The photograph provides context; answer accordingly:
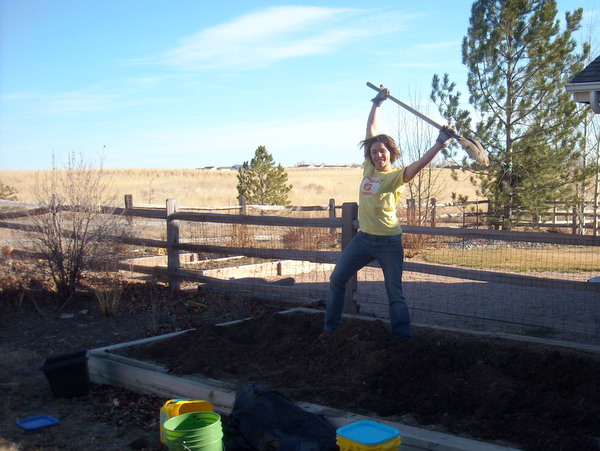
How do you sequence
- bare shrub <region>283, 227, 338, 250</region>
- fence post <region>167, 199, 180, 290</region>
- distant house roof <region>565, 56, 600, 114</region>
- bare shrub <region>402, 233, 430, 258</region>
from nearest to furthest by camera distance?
distant house roof <region>565, 56, 600, 114</region> → fence post <region>167, 199, 180, 290</region> → bare shrub <region>283, 227, 338, 250</region> → bare shrub <region>402, 233, 430, 258</region>

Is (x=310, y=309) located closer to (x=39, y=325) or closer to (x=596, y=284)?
(x=596, y=284)

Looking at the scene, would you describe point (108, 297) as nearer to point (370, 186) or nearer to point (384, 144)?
point (370, 186)

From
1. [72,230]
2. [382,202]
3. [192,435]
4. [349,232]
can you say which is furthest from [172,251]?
[192,435]

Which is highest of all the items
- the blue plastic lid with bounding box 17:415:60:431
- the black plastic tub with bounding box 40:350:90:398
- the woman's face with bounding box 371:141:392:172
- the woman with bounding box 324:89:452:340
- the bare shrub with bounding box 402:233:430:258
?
the woman's face with bounding box 371:141:392:172

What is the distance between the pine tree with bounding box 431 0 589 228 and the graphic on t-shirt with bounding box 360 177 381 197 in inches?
493

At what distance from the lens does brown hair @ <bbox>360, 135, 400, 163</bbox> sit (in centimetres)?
508

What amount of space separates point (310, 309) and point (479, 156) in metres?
2.67

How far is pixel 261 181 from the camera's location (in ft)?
69.8

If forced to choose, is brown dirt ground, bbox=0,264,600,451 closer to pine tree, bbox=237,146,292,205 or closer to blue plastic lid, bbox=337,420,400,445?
blue plastic lid, bbox=337,420,400,445

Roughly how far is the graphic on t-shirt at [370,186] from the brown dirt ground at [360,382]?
1.18 m

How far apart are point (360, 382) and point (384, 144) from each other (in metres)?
2.04

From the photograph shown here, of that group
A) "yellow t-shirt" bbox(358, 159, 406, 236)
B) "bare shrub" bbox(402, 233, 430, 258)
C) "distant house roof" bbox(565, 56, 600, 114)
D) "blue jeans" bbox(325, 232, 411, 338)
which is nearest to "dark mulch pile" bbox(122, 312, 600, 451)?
"blue jeans" bbox(325, 232, 411, 338)

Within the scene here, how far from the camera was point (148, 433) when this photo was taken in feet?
13.6

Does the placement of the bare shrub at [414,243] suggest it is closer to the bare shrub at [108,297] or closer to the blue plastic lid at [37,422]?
the bare shrub at [108,297]
